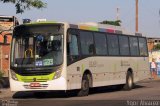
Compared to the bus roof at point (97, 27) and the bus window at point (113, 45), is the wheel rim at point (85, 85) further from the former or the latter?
the bus window at point (113, 45)

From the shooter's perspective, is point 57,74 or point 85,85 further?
point 85,85

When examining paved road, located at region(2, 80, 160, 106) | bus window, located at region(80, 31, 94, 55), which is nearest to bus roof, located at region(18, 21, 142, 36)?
bus window, located at region(80, 31, 94, 55)

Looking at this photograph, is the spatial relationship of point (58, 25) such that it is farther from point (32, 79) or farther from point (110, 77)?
point (110, 77)

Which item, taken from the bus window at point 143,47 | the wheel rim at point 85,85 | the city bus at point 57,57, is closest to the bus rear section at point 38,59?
the city bus at point 57,57

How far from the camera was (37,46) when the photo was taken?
68.6ft

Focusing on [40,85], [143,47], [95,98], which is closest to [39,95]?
[40,85]

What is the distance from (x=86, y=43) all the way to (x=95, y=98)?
9.27ft

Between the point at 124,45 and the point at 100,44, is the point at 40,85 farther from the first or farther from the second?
the point at 124,45

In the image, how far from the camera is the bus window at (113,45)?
24.8m

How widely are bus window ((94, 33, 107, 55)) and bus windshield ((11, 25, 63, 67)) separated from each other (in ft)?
10.2

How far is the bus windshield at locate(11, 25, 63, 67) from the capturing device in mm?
20609

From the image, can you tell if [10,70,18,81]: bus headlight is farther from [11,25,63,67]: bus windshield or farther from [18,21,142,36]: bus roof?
Answer: [18,21,142,36]: bus roof

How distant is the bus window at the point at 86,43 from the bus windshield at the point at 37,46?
64.5 inches

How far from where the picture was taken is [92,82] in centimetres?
2286
